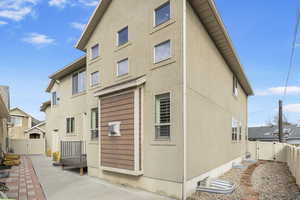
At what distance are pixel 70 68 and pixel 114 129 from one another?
284 inches

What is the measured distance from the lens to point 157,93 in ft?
25.4

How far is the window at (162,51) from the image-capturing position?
301 inches

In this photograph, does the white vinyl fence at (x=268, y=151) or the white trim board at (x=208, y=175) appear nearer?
the white trim board at (x=208, y=175)

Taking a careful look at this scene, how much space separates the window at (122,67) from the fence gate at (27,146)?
1818 centimetres

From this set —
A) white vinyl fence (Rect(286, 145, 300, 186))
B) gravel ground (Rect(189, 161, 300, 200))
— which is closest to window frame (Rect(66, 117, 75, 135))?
gravel ground (Rect(189, 161, 300, 200))

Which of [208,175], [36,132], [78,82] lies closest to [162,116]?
[208,175]

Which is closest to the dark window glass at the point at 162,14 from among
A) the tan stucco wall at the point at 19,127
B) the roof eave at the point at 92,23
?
the roof eave at the point at 92,23

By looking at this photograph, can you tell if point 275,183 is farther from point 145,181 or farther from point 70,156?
point 70,156

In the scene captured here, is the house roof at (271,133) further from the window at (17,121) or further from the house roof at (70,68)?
the window at (17,121)

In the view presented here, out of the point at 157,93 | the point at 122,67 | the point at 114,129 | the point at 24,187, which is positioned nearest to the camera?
the point at 157,93

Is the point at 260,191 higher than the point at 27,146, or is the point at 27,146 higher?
the point at 260,191

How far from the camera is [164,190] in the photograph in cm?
722

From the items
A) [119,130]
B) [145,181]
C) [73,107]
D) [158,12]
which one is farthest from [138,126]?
[73,107]

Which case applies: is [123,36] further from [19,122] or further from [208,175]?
[19,122]
